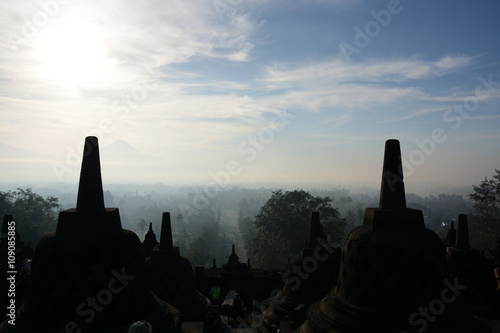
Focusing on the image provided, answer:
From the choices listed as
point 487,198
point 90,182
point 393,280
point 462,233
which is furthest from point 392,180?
point 487,198

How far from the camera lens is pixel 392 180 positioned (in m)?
8.63

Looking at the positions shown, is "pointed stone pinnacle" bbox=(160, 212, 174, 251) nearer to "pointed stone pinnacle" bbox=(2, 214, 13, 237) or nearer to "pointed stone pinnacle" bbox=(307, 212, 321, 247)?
"pointed stone pinnacle" bbox=(307, 212, 321, 247)

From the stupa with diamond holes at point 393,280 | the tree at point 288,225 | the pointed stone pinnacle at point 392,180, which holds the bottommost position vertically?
the tree at point 288,225

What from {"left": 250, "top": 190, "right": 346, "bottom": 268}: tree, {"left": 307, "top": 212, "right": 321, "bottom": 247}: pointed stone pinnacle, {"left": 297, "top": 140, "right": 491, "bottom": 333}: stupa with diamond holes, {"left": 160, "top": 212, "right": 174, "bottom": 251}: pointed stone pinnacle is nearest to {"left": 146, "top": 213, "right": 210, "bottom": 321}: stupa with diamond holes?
{"left": 160, "top": 212, "right": 174, "bottom": 251}: pointed stone pinnacle

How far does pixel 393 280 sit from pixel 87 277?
749 centimetres

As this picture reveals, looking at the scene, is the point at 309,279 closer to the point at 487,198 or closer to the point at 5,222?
the point at 5,222

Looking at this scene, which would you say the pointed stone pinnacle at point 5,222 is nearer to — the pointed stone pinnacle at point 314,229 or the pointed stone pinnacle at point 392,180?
the pointed stone pinnacle at point 314,229

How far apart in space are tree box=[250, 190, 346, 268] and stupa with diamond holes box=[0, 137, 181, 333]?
38.3 metres

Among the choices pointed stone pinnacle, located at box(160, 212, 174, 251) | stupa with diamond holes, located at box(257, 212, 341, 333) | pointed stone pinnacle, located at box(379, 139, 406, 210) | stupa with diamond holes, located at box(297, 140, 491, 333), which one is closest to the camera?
stupa with diamond holes, located at box(297, 140, 491, 333)

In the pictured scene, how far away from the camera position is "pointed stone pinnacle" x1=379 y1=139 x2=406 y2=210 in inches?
337

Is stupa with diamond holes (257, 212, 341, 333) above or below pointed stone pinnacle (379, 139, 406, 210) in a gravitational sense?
below

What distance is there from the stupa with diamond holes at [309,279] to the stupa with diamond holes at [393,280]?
4297 millimetres

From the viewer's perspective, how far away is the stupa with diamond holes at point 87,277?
7.93 meters

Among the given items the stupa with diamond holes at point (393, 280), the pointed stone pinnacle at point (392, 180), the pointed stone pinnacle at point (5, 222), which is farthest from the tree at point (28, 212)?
the pointed stone pinnacle at point (392, 180)
